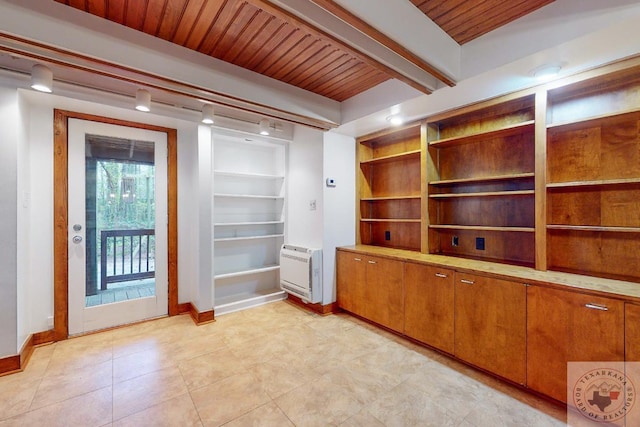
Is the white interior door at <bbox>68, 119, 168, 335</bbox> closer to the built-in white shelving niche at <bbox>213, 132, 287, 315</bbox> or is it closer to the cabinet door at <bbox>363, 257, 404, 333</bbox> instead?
the built-in white shelving niche at <bbox>213, 132, 287, 315</bbox>

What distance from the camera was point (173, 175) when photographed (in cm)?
339

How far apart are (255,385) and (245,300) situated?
1.72m

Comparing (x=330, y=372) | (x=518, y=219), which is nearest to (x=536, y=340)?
(x=518, y=219)

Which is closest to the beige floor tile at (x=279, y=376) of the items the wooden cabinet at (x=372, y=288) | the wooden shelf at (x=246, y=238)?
the wooden cabinet at (x=372, y=288)

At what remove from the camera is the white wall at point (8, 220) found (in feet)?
7.18

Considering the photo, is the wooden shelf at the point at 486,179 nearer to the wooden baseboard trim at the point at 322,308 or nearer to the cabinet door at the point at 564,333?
the cabinet door at the point at 564,333

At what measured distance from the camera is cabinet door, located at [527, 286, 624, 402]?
1.63 metres

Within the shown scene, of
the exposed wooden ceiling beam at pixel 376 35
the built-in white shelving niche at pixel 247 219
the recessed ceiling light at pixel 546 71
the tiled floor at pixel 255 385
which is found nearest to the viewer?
the exposed wooden ceiling beam at pixel 376 35

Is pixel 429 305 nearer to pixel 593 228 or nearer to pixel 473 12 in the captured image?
pixel 593 228

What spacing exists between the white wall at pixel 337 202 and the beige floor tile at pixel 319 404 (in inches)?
57.8

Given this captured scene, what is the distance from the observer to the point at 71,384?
2.09 meters

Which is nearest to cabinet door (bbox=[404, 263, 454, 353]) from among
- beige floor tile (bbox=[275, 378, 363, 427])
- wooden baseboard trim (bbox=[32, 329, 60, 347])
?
beige floor tile (bbox=[275, 378, 363, 427])

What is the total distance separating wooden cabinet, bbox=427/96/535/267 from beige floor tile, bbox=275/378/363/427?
180 cm

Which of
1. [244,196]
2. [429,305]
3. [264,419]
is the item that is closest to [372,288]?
[429,305]
